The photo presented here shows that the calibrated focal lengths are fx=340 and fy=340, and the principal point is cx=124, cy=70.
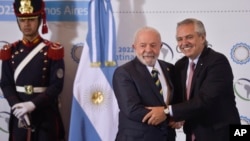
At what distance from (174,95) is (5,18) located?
1.54 m

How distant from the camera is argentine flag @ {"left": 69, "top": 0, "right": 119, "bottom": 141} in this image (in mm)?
2330

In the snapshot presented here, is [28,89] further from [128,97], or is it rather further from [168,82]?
[168,82]

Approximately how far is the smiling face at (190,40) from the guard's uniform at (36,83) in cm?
86

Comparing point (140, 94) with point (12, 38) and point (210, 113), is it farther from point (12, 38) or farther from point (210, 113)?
point (12, 38)

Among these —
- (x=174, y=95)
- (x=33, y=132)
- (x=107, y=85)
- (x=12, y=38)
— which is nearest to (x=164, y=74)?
(x=174, y=95)

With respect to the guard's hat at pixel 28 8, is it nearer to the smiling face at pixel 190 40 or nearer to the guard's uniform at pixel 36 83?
the guard's uniform at pixel 36 83

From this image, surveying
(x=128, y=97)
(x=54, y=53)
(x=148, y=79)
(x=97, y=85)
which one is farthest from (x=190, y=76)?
(x=54, y=53)

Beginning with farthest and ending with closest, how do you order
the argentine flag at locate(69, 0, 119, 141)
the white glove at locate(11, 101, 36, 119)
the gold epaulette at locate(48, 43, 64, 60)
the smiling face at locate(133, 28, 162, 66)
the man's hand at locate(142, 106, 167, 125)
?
the argentine flag at locate(69, 0, 119, 141) < the gold epaulette at locate(48, 43, 64, 60) < the white glove at locate(11, 101, 36, 119) < the smiling face at locate(133, 28, 162, 66) < the man's hand at locate(142, 106, 167, 125)

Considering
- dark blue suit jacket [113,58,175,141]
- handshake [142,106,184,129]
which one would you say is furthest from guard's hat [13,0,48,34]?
handshake [142,106,184,129]

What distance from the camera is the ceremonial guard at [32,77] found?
215cm

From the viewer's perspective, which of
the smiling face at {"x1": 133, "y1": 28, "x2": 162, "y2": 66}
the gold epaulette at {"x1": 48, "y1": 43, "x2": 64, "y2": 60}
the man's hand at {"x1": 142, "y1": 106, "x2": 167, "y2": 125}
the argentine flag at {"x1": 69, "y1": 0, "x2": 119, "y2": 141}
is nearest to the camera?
the man's hand at {"x1": 142, "y1": 106, "x2": 167, "y2": 125}

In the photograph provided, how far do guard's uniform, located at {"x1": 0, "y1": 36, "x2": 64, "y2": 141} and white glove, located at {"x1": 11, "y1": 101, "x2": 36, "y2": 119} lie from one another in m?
0.04

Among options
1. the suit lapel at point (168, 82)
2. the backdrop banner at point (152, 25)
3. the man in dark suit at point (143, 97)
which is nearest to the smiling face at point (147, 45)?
the man in dark suit at point (143, 97)

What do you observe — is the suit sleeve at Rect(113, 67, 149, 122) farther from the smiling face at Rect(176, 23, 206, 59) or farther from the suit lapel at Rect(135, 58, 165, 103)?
the smiling face at Rect(176, 23, 206, 59)
